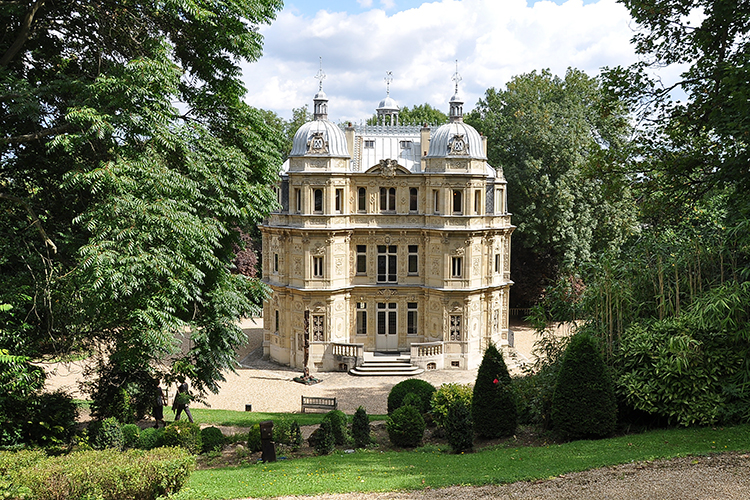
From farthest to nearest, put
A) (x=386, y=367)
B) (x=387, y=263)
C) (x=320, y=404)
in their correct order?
(x=387, y=263), (x=386, y=367), (x=320, y=404)

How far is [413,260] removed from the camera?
1275 inches

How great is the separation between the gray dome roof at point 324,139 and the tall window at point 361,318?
7548 millimetres

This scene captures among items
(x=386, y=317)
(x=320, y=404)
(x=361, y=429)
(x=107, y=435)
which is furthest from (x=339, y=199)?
(x=107, y=435)

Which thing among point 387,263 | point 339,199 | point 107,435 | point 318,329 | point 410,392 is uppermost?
point 339,199

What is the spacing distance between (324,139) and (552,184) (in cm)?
1469

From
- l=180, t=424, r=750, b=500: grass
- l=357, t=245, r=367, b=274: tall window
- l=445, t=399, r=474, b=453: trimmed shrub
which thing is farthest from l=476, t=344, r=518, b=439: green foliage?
l=357, t=245, r=367, b=274: tall window

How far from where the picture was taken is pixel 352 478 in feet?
41.7

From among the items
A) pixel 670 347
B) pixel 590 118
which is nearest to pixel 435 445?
pixel 670 347

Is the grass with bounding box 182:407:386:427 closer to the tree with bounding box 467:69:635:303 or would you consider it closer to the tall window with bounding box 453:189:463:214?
the tall window with bounding box 453:189:463:214

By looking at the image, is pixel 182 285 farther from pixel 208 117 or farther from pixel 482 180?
pixel 482 180

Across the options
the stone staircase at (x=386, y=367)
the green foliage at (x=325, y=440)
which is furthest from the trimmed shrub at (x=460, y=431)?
the stone staircase at (x=386, y=367)

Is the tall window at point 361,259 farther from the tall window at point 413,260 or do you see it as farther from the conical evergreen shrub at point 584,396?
the conical evergreen shrub at point 584,396

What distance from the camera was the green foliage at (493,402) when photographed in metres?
15.8

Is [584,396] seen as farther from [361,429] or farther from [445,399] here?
[361,429]
